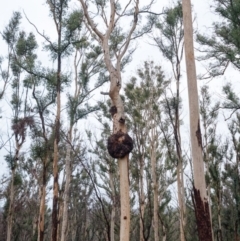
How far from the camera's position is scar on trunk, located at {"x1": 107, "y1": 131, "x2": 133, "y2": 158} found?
5438mm

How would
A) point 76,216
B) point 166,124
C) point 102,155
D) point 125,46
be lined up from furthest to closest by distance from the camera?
point 76,216 < point 102,155 < point 166,124 < point 125,46

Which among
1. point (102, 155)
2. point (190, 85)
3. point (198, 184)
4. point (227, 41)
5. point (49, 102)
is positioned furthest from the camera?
point (102, 155)

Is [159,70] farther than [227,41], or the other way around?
[159,70]

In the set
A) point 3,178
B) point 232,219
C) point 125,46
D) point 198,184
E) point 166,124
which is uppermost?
point 166,124

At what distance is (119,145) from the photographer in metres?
5.45

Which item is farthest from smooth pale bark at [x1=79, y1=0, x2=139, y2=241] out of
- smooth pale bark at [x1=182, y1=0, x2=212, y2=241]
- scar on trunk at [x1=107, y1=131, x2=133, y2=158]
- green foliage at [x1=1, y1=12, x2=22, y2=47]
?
green foliage at [x1=1, y1=12, x2=22, y2=47]

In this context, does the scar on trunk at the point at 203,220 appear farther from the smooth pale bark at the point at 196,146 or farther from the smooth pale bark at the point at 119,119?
the smooth pale bark at the point at 119,119

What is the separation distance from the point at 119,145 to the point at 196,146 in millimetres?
1633

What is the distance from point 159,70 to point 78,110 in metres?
4.98

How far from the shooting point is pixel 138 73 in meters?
15.7

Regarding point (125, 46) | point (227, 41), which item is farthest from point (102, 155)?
point (125, 46)

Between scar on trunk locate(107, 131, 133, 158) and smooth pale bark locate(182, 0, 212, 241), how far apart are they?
1.49 m

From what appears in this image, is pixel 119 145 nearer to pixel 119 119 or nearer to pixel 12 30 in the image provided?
pixel 119 119

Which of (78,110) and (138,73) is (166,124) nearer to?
(138,73)
